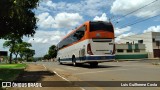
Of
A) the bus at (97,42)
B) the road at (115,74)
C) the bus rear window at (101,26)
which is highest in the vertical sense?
the bus rear window at (101,26)

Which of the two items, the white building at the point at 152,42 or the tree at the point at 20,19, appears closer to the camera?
the tree at the point at 20,19

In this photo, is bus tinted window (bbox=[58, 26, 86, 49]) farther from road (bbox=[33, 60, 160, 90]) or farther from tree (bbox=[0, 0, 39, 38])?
road (bbox=[33, 60, 160, 90])

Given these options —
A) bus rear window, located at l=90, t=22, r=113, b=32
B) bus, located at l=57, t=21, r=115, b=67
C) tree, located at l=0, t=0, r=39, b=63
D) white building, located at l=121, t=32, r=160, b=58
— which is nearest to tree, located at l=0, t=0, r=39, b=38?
tree, located at l=0, t=0, r=39, b=63

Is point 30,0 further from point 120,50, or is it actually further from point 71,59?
point 120,50

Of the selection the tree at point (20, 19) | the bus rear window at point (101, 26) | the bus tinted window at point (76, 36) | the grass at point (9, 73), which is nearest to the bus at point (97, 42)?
the bus rear window at point (101, 26)

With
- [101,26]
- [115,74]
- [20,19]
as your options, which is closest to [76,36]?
[101,26]

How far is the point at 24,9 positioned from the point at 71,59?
1253cm

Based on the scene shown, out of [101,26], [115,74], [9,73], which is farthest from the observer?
[101,26]

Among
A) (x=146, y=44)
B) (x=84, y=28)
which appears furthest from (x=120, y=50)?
(x=84, y=28)

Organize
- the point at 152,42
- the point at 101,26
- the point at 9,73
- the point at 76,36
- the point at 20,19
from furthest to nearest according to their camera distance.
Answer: the point at 152,42 < the point at 76,36 < the point at 101,26 < the point at 20,19 < the point at 9,73

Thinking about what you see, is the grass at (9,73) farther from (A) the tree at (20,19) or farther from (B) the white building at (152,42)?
(B) the white building at (152,42)

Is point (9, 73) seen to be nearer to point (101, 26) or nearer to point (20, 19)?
point (20, 19)

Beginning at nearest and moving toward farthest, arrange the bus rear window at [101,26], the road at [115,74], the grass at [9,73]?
the road at [115,74], the grass at [9,73], the bus rear window at [101,26]

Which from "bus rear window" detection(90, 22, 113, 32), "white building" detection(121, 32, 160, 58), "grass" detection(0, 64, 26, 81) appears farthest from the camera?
"white building" detection(121, 32, 160, 58)
